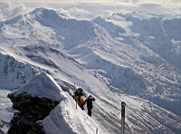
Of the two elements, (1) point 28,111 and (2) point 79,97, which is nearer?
(1) point 28,111

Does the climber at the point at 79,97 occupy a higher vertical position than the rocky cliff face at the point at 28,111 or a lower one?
lower

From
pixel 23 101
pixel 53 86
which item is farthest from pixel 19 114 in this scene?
pixel 53 86

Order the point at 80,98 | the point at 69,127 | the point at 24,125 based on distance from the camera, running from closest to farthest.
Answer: the point at 69,127 < the point at 24,125 < the point at 80,98

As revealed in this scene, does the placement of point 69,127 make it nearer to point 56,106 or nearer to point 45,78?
point 56,106

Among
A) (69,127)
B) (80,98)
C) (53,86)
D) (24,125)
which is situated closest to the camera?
(69,127)

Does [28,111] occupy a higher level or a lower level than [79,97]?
higher

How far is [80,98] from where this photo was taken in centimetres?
4728

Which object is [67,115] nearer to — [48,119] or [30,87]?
[48,119]

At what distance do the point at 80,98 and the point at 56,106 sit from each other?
8.59m

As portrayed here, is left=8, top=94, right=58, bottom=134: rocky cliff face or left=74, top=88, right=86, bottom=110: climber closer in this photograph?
left=8, top=94, right=58, bottom=134: rocky cliff face

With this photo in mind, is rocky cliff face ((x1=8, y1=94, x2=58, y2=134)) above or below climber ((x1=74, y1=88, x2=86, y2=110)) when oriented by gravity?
above

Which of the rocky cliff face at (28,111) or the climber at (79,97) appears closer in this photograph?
the rocky cliff face at (28,111)

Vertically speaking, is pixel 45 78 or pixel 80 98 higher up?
pixel 45 78

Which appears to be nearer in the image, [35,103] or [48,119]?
[48,119]
